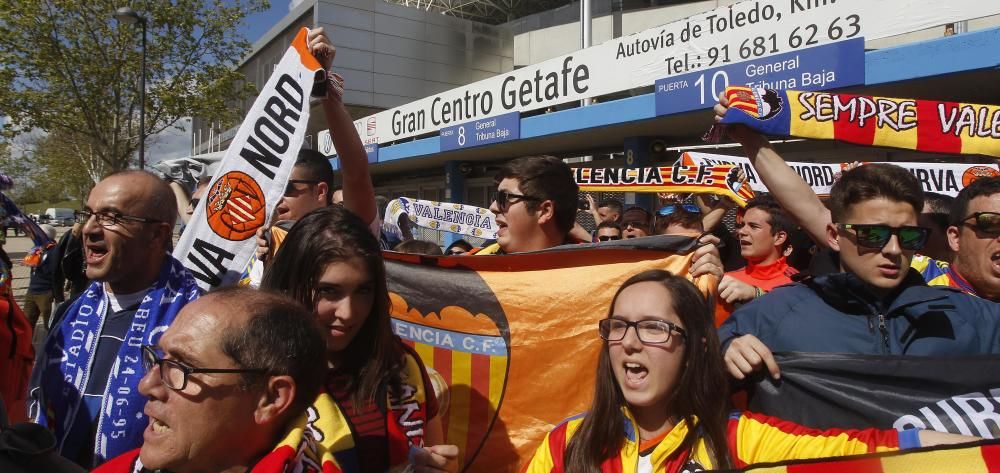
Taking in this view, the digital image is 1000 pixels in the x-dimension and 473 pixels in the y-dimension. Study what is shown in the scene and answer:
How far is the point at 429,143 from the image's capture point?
17.4 metres

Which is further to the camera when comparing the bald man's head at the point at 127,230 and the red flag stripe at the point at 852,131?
the red flag stripe at the point at 852,131

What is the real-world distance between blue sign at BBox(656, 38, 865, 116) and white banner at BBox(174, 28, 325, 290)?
6.08 metres

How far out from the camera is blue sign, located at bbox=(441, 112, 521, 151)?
1427 cm

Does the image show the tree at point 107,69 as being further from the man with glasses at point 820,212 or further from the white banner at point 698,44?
the man with glasses at point 820,212

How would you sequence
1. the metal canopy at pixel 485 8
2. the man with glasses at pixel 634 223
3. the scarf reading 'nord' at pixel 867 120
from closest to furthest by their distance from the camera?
1. the scarf reading 'nord' at pixel 867 120
2. the man with glasses at pixel 634 223
3. the metal canopy at pixel 485 8

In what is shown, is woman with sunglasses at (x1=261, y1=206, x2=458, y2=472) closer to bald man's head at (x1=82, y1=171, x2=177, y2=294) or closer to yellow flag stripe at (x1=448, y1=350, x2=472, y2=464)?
bald man's head at (x1=82, y1=171, x2=177, y2=294)

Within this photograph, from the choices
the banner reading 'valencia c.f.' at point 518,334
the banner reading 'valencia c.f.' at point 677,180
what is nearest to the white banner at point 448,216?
the banner reading 'valencia c.f.' at point 677,180

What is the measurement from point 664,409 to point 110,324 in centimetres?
177

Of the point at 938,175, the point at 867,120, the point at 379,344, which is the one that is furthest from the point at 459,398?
the point at 938,175

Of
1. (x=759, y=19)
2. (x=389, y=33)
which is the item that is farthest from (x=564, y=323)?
(x=389, y=33)

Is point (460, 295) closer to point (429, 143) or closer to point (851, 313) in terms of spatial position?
point (851, 313)

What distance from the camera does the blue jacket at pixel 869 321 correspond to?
205 cm

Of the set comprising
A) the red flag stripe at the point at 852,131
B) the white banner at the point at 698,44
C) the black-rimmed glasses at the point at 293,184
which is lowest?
the black-rimmed glasses at the point at 293,184

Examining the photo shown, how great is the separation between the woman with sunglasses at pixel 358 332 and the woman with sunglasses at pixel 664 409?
1.26ft
